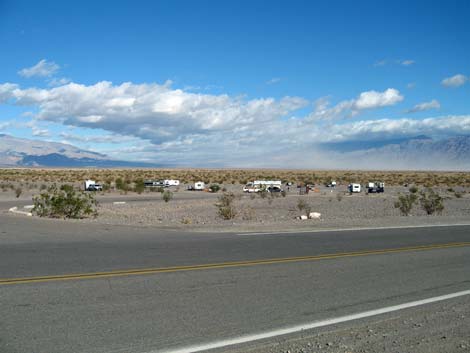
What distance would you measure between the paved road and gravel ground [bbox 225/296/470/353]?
22.9 inches

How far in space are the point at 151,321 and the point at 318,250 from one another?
26.3ft

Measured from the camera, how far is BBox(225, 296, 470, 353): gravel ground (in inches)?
258

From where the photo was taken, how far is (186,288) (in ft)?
31.6

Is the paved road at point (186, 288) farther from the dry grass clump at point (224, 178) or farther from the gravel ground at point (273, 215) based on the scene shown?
the dry grass clump at point (224, 178)

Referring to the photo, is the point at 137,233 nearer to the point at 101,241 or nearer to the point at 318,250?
the point at 101,241

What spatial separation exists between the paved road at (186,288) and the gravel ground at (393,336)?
0.58 meters

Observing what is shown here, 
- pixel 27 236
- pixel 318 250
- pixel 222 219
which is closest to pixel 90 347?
pixel 318 250

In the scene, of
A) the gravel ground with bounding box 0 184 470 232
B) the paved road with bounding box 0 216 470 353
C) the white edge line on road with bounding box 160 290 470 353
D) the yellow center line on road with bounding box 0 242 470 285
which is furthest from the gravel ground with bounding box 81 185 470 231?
the white edge line on road with bounding box 160 290 470 353

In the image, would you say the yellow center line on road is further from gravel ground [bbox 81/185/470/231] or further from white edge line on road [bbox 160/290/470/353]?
gravel ground [bbox 81/185/470/231]

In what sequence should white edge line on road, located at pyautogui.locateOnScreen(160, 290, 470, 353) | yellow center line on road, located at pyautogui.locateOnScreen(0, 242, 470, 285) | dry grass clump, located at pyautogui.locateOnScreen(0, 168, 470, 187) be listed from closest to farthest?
1. white edge line on road, located at pyautogui.locateOnScreen(160, 290, 470, 353)
2. yellow center line on road, located at pyautogui.locateOnScreen(0, 242, 470, 285)
3. dry grass clump, located at pyautogui.locateOnScreen(0, 168, 470, 187)

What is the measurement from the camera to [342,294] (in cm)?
941

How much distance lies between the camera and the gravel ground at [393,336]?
21.5ft

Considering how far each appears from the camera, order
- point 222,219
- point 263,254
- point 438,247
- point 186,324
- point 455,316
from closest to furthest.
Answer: point 186,324 < point 455,316 < point 263,254 < point 438,247 < point 222,219

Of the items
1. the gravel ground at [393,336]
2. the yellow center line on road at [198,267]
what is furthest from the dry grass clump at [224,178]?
the gravel ground at [393,336]
